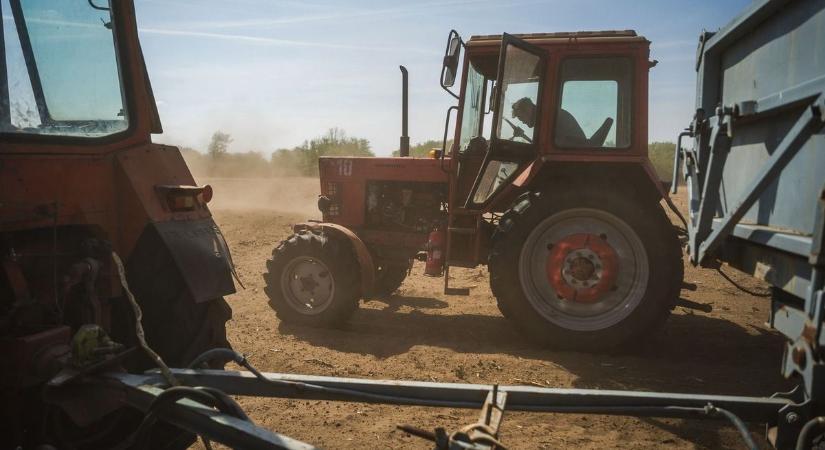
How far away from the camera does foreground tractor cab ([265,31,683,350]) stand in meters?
4.30

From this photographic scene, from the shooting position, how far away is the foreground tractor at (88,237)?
1.87m

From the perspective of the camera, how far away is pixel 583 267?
4.39 m

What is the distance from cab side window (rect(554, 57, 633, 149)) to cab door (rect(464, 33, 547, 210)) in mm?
213

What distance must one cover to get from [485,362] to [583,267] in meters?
1.15

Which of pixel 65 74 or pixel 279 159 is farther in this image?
pixel 279 159

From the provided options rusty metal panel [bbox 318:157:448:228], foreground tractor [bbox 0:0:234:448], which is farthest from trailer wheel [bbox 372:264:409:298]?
foreground tractor [bbox 0:0:234:448]

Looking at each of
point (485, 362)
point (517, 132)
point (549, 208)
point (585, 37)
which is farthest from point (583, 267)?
point (585, 37)

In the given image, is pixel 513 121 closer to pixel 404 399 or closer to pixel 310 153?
pixel 404 399

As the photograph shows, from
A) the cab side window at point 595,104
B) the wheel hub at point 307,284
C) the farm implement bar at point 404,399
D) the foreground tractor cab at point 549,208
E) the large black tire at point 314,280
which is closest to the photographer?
the farm implement bar at point 404,399

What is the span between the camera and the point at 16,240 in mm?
2004

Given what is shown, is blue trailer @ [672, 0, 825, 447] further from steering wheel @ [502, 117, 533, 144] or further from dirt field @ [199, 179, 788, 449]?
steering wheel @ [502, 117, 533, 144]

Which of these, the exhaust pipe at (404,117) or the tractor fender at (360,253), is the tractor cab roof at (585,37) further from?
the tractor fender at (360,253)

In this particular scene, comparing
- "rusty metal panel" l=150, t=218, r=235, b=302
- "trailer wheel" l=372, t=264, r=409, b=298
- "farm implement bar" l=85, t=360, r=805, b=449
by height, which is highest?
"rusty metal panel" l=150, t=218, r=235, b=302

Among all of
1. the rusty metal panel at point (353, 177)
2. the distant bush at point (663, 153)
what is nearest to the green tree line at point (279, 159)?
the distant bush at point (663, 153)
